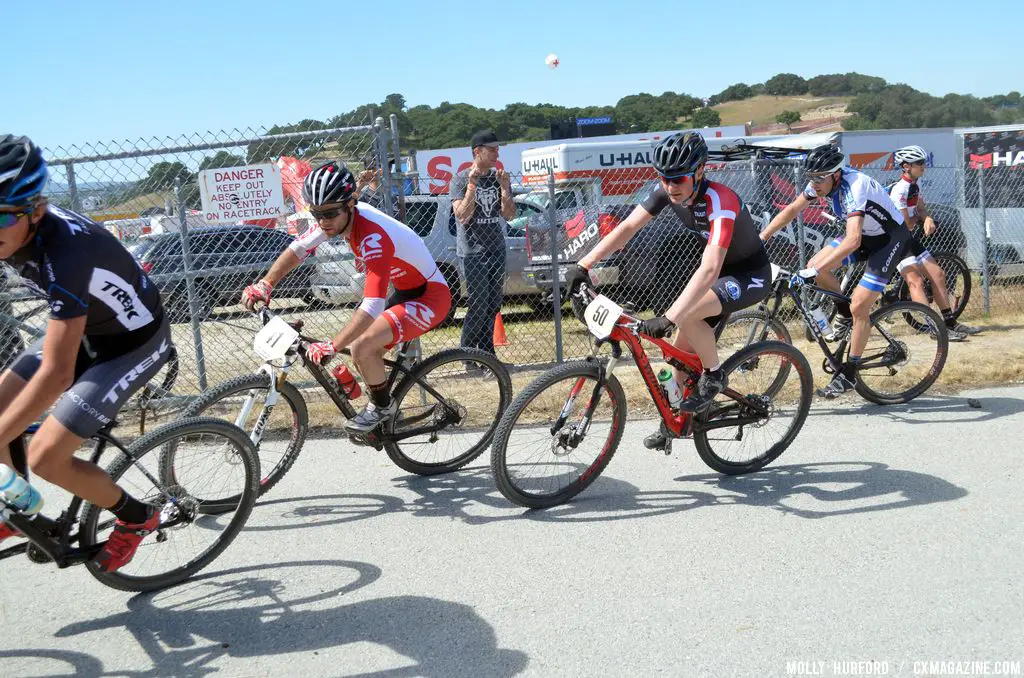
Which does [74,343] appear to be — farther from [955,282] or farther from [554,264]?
[955,282]

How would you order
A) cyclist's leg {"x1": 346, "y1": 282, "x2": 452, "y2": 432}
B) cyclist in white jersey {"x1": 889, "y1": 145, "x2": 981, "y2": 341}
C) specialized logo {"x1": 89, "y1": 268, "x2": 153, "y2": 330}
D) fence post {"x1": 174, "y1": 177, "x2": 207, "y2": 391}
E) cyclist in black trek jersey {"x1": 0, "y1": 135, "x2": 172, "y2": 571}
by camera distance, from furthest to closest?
cyclist in white jersey {"x1": 889, "y1": 145, "x2": 981, "y2": 341}
fence post {"x1": 174, "y1": 177, "x2": 207, "y2": 391}
cyclist's leg {"x1": 346, "y1": 282, "x2": 452, "y2": 432}
specialized logo {"x1": 89, "y1": 268, "x2": 153, "y2": 330}
cyclist in black trek jersey {"x1": 0, "y1": 135, "x2": 172, "y2": 571}

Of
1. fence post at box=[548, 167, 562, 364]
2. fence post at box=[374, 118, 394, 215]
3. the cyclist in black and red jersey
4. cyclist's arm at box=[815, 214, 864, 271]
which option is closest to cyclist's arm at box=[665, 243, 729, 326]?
the cyclist in black and red jersey

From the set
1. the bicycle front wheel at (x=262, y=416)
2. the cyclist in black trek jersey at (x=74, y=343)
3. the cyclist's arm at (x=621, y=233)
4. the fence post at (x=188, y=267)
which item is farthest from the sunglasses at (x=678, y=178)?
the fence post at (x=188, y=267)

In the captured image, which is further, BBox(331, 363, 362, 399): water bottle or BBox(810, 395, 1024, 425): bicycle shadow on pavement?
BBox(810, 395, 1024, 425): bicycle shadow on pavement

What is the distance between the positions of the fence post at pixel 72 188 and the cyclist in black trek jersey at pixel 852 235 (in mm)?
5684

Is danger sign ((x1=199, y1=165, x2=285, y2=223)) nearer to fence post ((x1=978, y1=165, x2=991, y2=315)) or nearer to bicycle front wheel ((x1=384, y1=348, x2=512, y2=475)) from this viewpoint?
bicycle front wheel ((x1=384, y1=348, x2=512, y2=475))

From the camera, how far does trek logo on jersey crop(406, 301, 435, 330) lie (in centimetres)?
552

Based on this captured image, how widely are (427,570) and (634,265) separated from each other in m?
7.11

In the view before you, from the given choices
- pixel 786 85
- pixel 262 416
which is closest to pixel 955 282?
pixel 262 416

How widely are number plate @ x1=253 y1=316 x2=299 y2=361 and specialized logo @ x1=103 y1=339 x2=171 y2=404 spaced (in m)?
0.80

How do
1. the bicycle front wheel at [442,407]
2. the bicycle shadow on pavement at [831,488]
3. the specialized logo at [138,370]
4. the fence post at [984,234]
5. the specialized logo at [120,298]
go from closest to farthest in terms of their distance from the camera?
the specialized logo at [120,298] → the specialized logo at [138,370] → the bicycle shadow on pavement at [831,488] → the bicycle front wheel at [442,407] → the fence post at [984,234]

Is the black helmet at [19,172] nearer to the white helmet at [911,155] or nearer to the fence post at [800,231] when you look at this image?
the fence post at [800,231]

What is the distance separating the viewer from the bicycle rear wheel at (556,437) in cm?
488

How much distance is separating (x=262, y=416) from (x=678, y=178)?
282cm
